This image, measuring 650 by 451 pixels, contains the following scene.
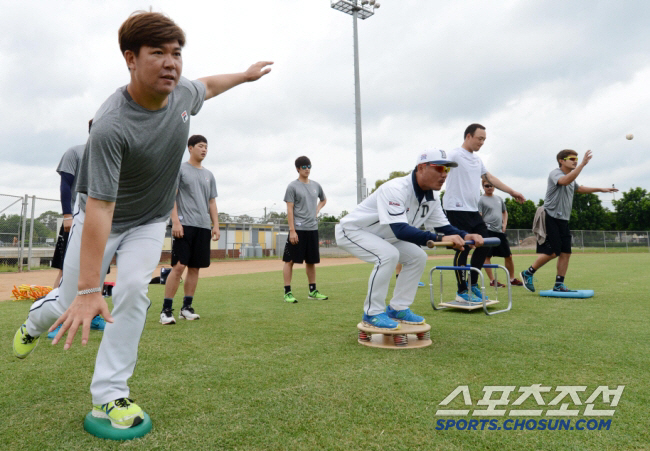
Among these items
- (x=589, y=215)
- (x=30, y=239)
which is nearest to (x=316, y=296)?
(x=30, y=239)

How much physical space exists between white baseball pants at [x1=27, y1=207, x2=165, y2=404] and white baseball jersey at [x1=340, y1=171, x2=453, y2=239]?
2.16 meters

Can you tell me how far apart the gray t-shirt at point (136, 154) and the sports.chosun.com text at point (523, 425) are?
195cm

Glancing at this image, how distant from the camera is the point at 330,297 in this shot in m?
7.29

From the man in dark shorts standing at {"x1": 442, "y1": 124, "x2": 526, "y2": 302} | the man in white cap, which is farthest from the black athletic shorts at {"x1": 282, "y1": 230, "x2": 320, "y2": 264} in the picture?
the man in white cap

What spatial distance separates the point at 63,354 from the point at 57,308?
4.88ft

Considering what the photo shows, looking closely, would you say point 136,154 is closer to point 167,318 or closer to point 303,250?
point 167,318

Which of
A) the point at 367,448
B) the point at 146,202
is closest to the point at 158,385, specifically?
the point at 146,202

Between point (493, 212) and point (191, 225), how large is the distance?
21.4 feet

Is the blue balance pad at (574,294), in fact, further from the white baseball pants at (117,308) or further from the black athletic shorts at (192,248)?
the white baseball pants at (117,308)

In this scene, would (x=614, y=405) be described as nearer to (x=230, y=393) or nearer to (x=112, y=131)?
(x=230, y=393)

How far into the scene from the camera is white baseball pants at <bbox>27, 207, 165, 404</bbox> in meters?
2.18

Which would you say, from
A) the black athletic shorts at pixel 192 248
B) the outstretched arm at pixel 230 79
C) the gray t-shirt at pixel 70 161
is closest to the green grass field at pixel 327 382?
A: the black athletic shorts at pixel 192 248

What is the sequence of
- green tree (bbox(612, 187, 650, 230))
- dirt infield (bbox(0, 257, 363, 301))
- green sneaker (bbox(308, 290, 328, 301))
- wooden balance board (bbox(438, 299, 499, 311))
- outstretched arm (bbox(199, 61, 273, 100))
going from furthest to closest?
green tree (bbox(612, 187, 650, 230))
dirt infield (bbox(0, 257, 363, 301))
green sneaker (bbox(308, 290, 328, 301))
wooden balance board (bbox(438, 299, 499, 311))
outstretched arm (bbox(199, 61, 273, 100))

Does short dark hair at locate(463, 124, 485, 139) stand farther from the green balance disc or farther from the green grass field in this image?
the green balance disc
